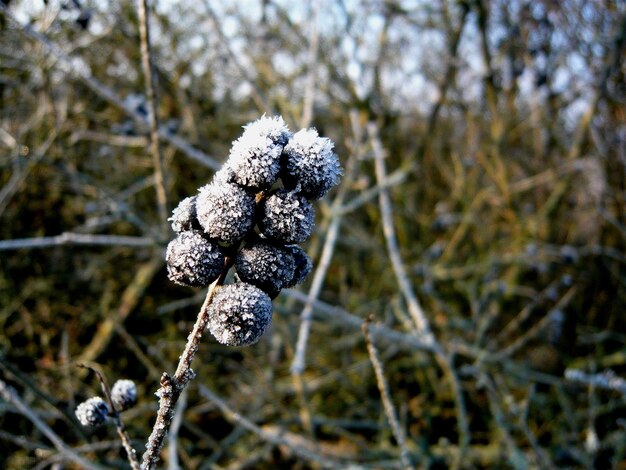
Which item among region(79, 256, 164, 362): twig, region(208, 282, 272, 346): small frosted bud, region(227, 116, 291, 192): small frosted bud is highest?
region(79, 256, 164, 362): twig

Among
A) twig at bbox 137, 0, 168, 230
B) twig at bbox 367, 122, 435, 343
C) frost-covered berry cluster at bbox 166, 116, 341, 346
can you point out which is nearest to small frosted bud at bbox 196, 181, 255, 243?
frost-covered berry cluster at bbox 166, 116, 341, 346

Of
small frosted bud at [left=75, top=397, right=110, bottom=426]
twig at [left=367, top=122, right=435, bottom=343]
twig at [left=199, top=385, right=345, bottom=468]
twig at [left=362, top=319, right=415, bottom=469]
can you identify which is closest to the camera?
small frosted bud at [left=75, top=397, right=110, bottom=426]

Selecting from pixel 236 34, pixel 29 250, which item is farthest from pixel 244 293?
pixel 236 34

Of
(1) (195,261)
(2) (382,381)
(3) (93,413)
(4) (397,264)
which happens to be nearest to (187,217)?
(1) (195,261)

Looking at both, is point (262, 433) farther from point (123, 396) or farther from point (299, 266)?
point (299, 266)

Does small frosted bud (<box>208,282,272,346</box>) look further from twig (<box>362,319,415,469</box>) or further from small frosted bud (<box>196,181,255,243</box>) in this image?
twig (<box>362,319,415,469</box>)

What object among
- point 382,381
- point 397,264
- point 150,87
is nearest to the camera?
point 382,381

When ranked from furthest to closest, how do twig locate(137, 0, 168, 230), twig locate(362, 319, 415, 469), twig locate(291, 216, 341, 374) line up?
twig locate(291, 216, 341, 374)
twig locate(137, 0, 168, 230)
twig locate(362, 319, 415, 469)
